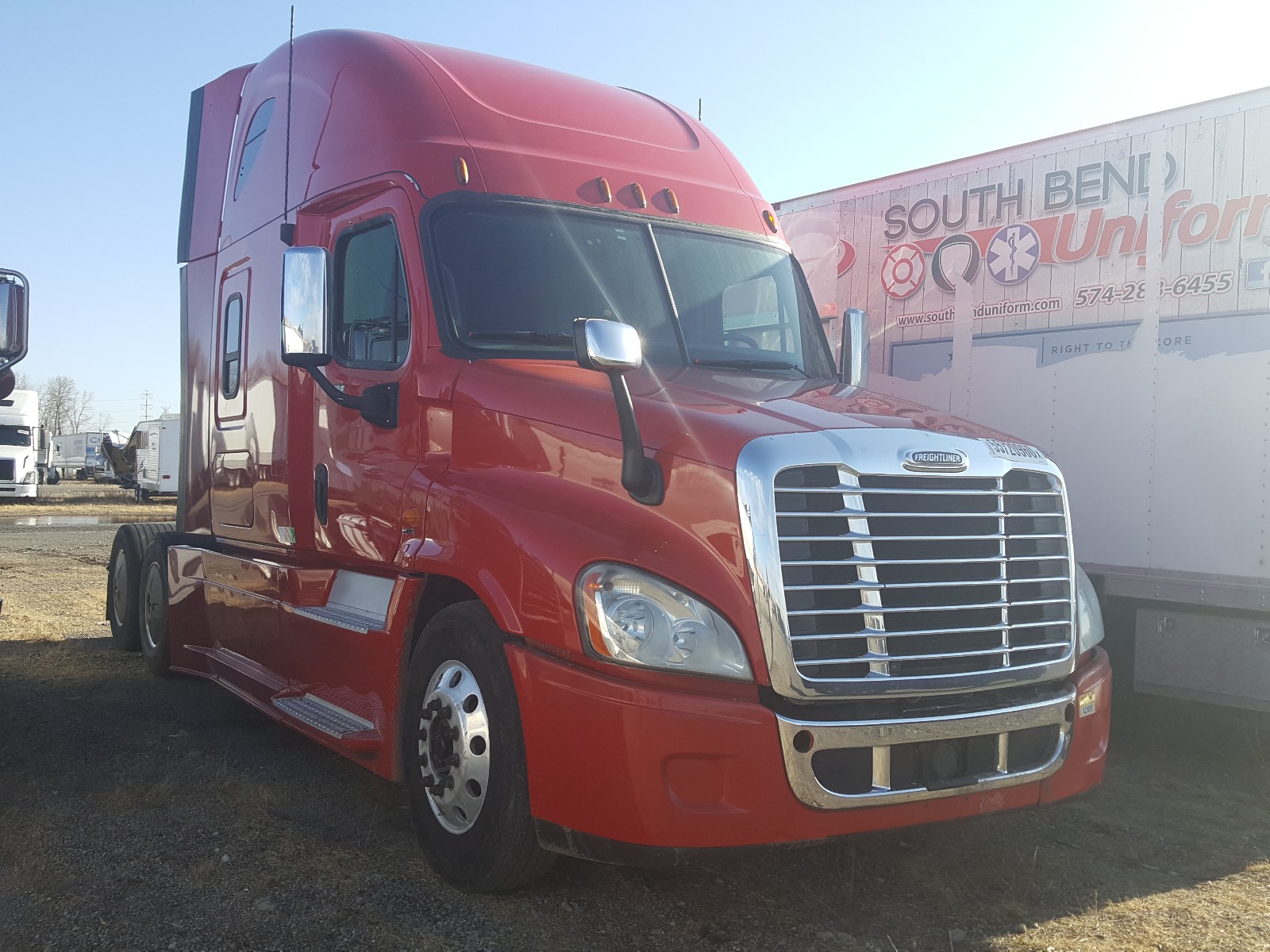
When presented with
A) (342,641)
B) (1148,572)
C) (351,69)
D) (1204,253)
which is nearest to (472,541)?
(342,641)

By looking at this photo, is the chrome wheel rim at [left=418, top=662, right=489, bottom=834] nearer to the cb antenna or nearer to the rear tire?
the cb antenna

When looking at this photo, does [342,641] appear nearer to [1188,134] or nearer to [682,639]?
[682,639]

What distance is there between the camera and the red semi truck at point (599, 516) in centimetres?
363

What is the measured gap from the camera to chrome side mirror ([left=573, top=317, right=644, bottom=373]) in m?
3.94

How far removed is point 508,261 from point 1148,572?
3.54m

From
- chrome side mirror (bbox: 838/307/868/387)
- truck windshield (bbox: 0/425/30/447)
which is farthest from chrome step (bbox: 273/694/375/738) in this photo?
truck windshield (bbox: 0/425/30/447)

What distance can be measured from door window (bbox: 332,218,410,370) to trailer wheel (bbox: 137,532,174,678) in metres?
3.55

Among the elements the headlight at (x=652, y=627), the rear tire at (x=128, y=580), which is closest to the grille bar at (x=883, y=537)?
the headlight at (x=652, y=627)

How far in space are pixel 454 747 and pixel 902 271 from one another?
4513 mm

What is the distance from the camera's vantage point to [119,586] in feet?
30.7

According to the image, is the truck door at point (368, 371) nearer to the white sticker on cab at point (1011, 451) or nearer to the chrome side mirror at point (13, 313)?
the chrome side mirror at point (13, 313)

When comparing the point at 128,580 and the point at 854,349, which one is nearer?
the point at 854,349

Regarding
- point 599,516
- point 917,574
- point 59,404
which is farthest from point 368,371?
point 59,404

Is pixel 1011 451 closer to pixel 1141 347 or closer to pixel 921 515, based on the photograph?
pixel 921 515
